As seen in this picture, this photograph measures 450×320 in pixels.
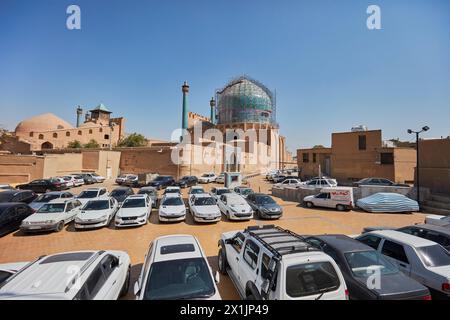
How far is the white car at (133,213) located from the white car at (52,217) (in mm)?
2430

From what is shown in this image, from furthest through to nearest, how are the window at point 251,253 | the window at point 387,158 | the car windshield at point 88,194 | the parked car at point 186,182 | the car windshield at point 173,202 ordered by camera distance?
the parked car at point 186,182 < the window at point 387,158 < the car windshield at point 88,194 < the car windshield at point 173,202 < the window at point 251,253

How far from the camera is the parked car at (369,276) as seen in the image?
389 centimetres

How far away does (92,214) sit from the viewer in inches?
404

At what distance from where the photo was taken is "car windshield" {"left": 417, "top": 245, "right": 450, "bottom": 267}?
4.94 m

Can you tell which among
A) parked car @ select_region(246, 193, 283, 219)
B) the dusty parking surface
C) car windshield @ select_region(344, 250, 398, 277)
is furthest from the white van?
car windshield @ select_region(344, 250, 398, 277)

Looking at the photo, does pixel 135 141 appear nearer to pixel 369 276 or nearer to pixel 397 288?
pixel 369 276

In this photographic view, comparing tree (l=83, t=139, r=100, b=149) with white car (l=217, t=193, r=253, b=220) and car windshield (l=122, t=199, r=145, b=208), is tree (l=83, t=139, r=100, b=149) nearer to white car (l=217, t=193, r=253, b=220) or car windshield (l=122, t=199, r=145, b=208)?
car windshield (l=122, t=199, r=145, b=208)

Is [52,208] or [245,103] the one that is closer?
[52,208]

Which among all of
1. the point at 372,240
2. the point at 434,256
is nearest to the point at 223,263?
the point at 372,240

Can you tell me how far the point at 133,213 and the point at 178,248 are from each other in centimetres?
705

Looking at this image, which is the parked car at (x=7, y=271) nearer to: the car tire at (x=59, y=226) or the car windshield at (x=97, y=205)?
the car tire at (x=59, y=226)

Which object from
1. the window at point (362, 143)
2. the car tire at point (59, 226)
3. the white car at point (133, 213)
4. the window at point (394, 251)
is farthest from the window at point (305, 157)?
the car tire at point (59, 226)
